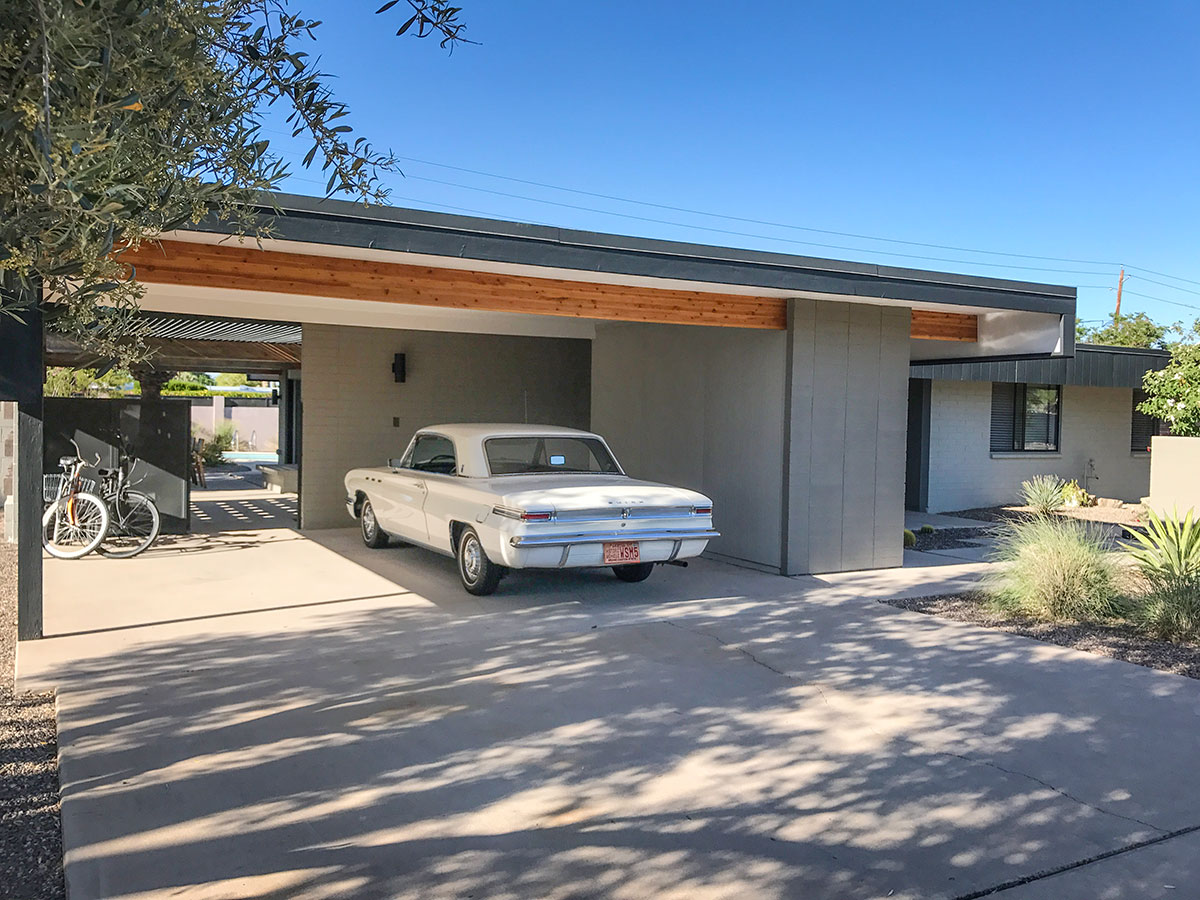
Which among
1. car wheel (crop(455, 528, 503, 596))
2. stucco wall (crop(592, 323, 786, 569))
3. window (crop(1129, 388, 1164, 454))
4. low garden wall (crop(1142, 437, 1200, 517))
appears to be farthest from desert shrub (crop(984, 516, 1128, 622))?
window (crop(1129, 388, 1164, 454))

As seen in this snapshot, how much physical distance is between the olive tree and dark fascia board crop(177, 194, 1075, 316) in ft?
6.79

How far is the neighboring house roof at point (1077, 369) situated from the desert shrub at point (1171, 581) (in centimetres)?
771

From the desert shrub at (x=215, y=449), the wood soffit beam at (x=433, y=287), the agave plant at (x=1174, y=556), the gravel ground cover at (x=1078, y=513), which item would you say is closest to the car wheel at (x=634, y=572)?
the wood soffit beam at (x=433, y=287)

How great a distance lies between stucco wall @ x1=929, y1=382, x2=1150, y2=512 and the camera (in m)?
17.5

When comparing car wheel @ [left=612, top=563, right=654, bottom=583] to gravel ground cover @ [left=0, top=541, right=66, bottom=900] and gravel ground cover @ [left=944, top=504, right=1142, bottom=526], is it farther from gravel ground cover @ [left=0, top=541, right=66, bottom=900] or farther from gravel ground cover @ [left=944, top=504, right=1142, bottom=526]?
gravel ground cover @ [left=944, top=504, right=1142, bottom=526]

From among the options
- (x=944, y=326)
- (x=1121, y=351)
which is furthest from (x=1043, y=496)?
(x=944, y=326)

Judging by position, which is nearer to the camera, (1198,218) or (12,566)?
(12,566)

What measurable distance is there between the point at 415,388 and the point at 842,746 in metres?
9.79

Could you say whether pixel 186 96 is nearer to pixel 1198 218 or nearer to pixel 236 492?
pixel 236 492

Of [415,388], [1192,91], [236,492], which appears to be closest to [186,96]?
Result: [415,388]

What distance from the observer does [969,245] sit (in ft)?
174

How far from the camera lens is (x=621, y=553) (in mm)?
8156

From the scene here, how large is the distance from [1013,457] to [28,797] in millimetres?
17670

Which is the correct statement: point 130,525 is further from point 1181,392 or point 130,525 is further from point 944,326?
point 1181,392
